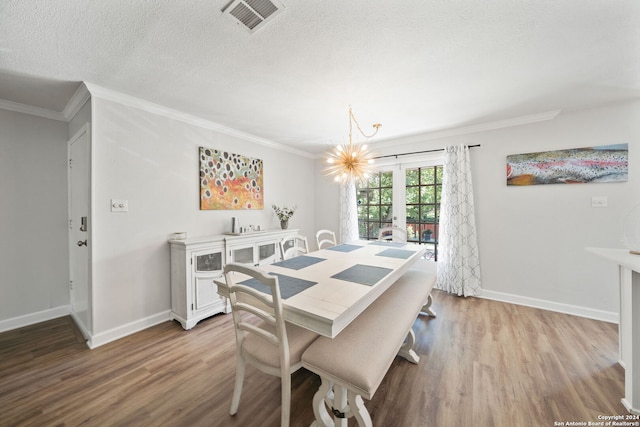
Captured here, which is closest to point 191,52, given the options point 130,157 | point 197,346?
point 130,157

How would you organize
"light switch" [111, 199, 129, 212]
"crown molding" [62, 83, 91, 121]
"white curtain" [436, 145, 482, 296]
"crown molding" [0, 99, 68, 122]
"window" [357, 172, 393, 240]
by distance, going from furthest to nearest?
"window" [357, 172, 393, 240]
"white curtain" [436, 145, 482, 296]
"crown molding" [0, 99, 68, 122]
"light switch" [111, 199, 129, 212]
"crown molding" [62, 83, 91, 121]

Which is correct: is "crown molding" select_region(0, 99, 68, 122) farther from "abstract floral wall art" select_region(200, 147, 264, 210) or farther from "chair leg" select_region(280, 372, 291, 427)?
"chair leg" select_region(280, 372, 291, 427)

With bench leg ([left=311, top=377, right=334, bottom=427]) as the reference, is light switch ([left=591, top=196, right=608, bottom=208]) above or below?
above

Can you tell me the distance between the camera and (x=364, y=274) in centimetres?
162

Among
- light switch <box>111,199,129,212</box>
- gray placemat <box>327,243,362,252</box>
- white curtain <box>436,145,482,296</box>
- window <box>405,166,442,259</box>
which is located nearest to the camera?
light switch <box>111,199,129,212</box>

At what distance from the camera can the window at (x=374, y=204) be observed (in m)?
3.97

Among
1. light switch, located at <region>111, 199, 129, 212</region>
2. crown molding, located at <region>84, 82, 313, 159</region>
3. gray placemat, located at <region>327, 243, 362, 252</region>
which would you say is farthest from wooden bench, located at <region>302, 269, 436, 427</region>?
crown molding, located at <region>84, 82, 313, 159</region>

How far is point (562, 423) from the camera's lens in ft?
4.40

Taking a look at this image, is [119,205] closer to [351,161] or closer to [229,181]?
[229,181]

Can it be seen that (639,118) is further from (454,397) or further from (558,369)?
(454,397)

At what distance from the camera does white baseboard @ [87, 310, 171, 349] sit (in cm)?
211

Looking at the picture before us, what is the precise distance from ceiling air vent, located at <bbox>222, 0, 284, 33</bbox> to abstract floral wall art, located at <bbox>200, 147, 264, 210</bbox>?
1827mm

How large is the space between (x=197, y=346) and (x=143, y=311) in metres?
0.80

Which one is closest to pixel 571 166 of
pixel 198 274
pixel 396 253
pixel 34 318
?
pixel 396 253
